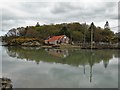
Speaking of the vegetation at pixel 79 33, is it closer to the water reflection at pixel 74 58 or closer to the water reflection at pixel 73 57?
the water reflection at pixel 73 57

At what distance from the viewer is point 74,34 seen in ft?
226

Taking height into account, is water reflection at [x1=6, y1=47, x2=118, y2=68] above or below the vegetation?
below

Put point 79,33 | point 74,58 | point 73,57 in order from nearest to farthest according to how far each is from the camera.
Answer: point 74,58, point 73,57, point 79,33

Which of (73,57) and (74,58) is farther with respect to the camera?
(73,57)

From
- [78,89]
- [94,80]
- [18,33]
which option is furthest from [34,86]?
[18,33]

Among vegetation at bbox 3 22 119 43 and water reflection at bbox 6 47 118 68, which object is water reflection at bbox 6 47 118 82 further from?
vegetation at bbox 3 22 119 43

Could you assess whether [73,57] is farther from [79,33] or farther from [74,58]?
[79,33]

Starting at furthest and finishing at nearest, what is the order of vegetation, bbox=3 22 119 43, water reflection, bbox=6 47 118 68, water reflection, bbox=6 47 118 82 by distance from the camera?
vegetation, bbox=3 22 119 43
water reflection, bbox=6 47 118 68
water reflection, bbox=6 47 118 82

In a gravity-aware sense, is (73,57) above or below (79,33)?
below

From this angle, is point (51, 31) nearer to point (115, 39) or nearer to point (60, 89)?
point (115, 39)

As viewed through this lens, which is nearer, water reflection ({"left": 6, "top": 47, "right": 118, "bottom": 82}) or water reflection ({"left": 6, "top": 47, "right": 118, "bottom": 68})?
water reflection ({"left": 6, "top": 47, "right": 118, "bottom": 82})

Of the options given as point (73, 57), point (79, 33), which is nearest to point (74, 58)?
point (73, 57)

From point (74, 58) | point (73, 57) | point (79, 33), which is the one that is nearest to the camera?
point (74, 58)

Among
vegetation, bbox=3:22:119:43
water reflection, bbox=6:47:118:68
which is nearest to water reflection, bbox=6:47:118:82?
water reflection, bbox=6:47:118:68
